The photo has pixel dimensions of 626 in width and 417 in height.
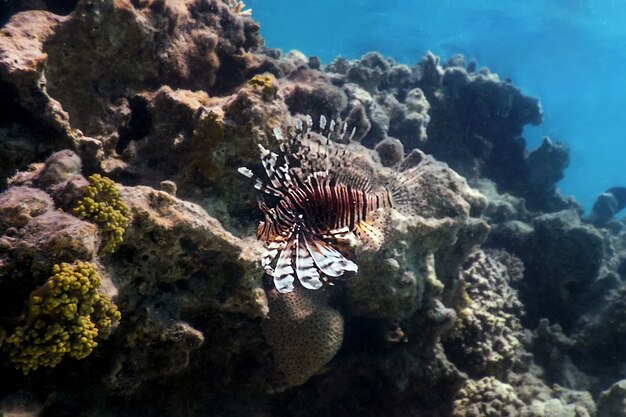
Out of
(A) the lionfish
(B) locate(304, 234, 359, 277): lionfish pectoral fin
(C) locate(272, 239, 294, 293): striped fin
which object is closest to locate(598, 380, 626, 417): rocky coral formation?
(A) the lionfish

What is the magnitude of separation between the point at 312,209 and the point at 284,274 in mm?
701

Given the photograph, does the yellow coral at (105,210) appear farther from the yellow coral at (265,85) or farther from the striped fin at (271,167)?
the yellow coral at (265,85)

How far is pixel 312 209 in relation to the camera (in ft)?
10.5

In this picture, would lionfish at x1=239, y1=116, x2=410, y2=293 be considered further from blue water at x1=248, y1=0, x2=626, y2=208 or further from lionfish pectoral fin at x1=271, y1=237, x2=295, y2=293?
blue water at x1=248, y1=0, x2=626, y2=208

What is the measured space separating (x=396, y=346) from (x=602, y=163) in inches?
4374

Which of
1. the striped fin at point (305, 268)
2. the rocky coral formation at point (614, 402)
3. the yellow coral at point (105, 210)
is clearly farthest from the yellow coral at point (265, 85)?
the rocky coral formation at point (614, 402)

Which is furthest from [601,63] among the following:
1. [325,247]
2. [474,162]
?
[325,247]

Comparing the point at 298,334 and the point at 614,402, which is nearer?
the point at 298,334

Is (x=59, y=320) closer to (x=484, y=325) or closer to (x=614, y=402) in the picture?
(x=484, y=325)

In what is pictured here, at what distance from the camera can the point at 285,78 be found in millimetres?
6199

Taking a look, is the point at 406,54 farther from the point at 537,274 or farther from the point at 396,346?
the point at 396,346

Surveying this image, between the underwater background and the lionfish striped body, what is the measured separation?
0.02 m

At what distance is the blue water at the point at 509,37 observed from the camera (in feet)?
106

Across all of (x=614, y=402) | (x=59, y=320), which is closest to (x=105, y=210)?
(x=59, y=320)
